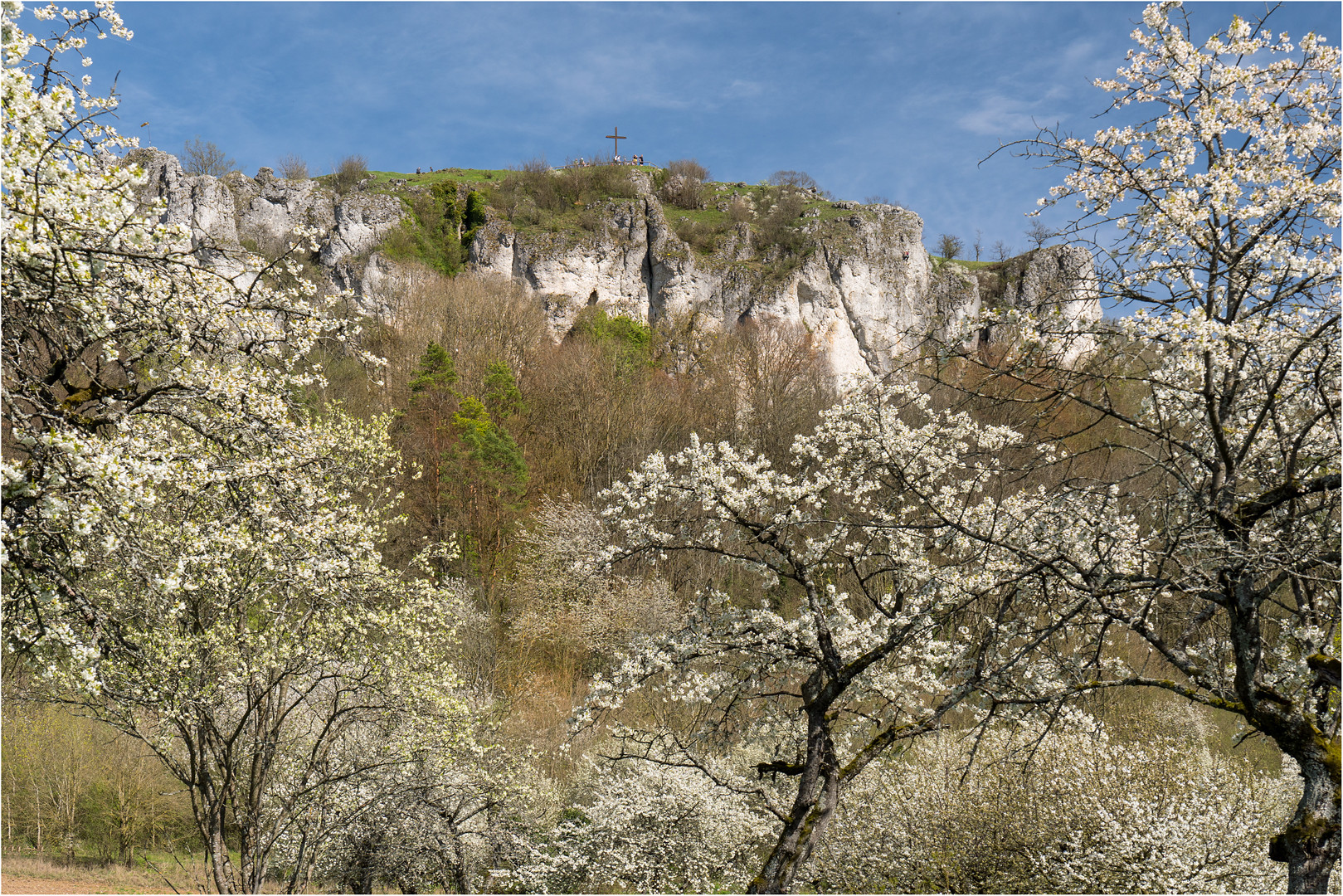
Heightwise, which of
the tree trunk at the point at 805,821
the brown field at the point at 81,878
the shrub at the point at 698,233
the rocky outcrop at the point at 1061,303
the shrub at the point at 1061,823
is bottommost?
the brown field at the point at 81,878

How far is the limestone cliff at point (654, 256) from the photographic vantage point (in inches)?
1741

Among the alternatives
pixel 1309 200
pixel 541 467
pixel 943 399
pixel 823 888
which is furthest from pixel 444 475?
pixel 1309 200

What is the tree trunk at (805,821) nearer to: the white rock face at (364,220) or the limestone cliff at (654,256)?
the limestone cliff at (654,256)

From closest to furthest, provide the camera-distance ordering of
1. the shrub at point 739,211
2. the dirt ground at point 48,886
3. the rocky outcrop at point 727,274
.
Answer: the dirt ground at point 48,886, the rocky outcrop at point 727,274, the shrub at point 739,211

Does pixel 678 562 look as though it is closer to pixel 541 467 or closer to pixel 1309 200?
pixel 541 467

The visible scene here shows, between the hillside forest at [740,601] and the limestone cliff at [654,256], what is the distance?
23.2 metres

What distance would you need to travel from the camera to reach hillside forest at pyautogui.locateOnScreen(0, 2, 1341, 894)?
12.9 ft

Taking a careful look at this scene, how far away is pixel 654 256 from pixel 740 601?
27.6m

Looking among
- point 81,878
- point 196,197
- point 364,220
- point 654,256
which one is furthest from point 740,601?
point 196,197

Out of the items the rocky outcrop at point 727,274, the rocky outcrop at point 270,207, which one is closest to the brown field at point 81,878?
the rocky outcrop at point 727,274

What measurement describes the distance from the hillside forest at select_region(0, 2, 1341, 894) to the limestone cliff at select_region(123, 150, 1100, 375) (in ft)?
76.1

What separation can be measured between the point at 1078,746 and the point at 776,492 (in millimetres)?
6117

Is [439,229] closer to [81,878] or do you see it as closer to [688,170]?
[688,170]

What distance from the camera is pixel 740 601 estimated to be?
23.4 metres
